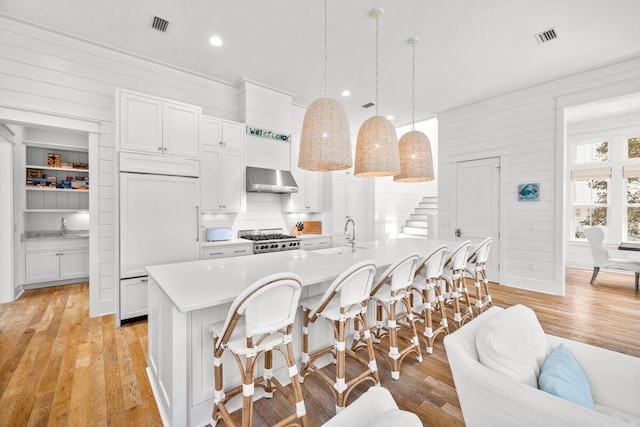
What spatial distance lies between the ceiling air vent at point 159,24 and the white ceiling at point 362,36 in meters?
0.06

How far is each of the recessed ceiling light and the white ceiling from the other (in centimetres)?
7

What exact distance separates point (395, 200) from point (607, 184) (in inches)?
172

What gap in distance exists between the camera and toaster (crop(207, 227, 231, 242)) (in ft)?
13.3

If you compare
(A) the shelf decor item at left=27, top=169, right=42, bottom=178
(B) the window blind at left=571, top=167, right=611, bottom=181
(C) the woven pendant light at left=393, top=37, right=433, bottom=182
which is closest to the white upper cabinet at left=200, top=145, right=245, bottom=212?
(C) the woven pendant light at left=393, top=37, right=433, bottom=182

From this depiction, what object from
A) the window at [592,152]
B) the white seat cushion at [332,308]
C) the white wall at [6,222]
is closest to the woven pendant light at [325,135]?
the white seat cushion at [332,308]

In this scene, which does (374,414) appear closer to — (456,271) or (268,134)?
(456,271)

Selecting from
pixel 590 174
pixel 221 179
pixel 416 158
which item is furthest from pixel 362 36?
pixel 590 174

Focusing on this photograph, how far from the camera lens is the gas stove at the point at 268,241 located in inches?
162

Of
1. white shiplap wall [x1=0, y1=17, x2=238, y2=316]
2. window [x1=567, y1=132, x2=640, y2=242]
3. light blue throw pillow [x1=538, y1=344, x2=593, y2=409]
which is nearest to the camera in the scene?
light blue throw pillow [x1=538, y1=344, x2=593, y2=409]

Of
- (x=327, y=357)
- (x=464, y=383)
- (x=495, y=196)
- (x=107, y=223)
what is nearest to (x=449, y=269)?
(x=327, y=357)

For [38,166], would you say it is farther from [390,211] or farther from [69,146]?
[390,211]

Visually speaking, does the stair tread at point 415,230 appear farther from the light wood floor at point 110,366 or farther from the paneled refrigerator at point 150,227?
the paneled refrigerator at point 150,227

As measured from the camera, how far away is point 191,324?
170cm

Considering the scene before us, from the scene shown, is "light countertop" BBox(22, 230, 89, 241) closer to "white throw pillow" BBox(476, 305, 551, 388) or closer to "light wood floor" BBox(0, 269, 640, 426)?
"light wood floor" BBox(0, 269, 640, 426)
